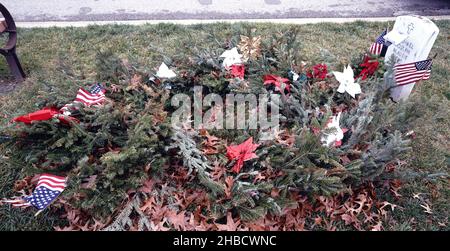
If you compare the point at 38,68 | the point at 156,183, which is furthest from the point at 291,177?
the point at 38,68

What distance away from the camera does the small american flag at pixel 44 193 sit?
2.67m

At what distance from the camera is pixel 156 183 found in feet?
10.5

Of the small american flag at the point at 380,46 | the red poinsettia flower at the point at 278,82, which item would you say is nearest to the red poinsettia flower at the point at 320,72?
the red poinsettia flower at the point at 278,82

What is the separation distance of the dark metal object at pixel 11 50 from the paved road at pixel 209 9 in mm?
1867

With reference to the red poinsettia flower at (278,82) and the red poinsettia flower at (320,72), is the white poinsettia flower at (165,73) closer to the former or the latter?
the red poinsettia flower at (278,82)

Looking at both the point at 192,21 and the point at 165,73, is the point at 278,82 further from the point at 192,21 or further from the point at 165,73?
the point at 192,21

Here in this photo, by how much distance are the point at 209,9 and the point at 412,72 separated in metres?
4.51

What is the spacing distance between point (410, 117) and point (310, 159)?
1115 millimetres

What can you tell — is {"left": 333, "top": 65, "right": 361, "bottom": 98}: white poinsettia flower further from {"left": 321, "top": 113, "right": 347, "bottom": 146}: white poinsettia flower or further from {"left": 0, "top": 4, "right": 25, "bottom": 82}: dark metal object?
{"left": 0, "top": 4, "right": 25, "bottom": 82}: dark metal object

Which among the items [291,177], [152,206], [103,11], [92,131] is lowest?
[152,206]

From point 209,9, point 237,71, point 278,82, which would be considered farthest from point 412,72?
point 209,9

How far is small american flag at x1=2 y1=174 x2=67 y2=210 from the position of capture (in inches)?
105

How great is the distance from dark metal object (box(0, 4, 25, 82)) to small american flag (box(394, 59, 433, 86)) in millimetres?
5071

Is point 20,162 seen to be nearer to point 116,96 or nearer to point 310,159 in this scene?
point 116,96
